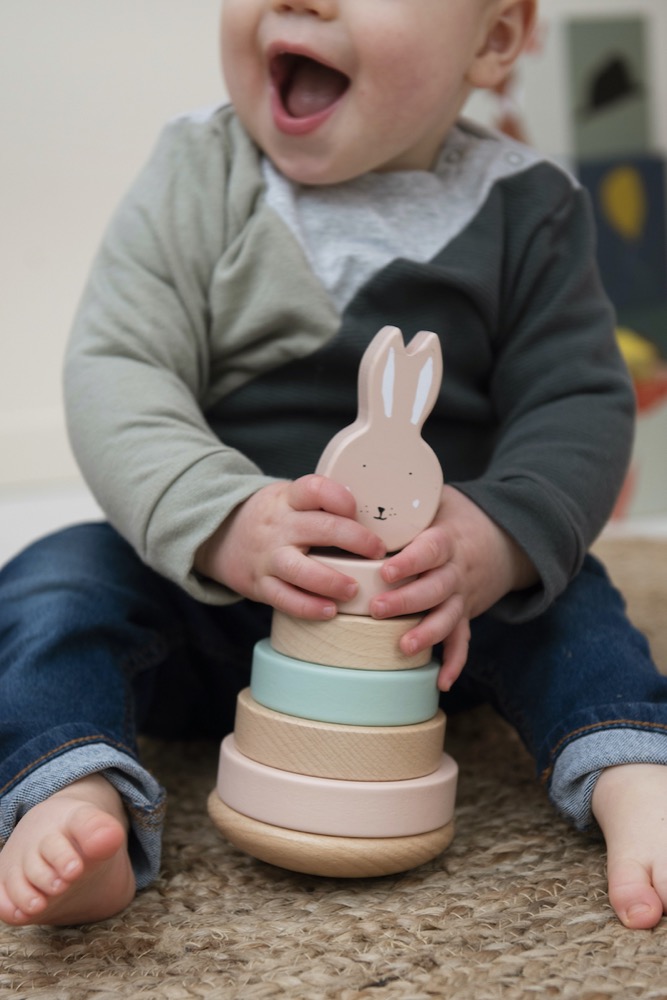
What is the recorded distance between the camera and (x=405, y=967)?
54 cm

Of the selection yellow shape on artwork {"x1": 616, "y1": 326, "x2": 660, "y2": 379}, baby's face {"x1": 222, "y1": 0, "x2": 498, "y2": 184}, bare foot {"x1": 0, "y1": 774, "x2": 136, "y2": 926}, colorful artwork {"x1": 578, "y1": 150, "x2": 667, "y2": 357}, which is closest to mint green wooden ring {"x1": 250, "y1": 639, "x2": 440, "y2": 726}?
bare foot {"x1": 0, "y1": 774, "x2": 136, "y2": 926}

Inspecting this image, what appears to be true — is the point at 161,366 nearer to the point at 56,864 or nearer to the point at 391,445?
the point at 391,445

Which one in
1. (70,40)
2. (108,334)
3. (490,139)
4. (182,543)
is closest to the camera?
(182,543)

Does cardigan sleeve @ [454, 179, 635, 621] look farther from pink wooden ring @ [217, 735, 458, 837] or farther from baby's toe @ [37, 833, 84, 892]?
baby's toe @ [37, 833, 84, 892]

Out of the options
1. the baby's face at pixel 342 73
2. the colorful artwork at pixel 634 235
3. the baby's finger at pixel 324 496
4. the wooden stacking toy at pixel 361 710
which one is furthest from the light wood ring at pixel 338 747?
the colorful artwork at pixel 634 235

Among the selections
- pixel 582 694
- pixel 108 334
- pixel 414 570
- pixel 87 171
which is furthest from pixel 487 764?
pixel 87 171

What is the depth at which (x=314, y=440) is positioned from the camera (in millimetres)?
815

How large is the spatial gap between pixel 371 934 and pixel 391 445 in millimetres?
236

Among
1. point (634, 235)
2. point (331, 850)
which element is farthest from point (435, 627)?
point (634, 235)

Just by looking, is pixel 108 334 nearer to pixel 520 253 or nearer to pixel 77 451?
pixel 77 451

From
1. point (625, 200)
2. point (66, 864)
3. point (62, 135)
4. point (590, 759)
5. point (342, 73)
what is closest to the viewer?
point (66, 864)

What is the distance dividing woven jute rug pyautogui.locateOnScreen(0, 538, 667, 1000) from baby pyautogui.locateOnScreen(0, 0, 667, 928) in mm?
23

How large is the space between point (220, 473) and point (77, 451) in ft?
0.38

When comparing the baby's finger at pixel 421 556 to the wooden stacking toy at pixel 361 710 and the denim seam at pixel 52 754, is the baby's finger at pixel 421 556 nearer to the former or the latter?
the wooden stacking toy at pixel 361 710
